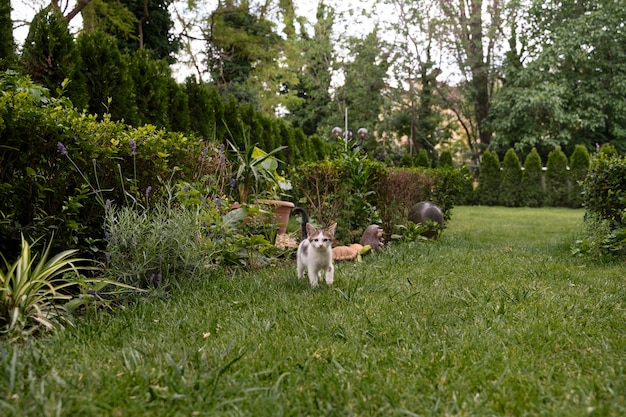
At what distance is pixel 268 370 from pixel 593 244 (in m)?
4.40

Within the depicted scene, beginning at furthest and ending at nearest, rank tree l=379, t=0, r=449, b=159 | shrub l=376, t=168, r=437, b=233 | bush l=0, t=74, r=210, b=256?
1. tree l=379, t=0, r=449, b=159
2. shrub l=376, t=168, r=437, b=233
3. bush l=0, t=74, r=210, b=256

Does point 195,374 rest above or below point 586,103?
below

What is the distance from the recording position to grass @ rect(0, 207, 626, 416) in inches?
65.9

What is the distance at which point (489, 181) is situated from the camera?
1745 cm

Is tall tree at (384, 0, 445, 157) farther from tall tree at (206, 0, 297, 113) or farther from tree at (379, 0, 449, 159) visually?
tall tree at (206, 0, 297, 113)

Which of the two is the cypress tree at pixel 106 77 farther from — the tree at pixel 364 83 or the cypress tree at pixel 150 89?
the tree at pixel 364 83

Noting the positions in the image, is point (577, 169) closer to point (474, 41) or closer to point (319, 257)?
point (474, 41)

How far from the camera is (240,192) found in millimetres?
5484

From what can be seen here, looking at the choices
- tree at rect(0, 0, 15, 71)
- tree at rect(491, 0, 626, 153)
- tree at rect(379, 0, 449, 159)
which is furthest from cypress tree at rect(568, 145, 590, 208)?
tree at rect(0, 0, 15, 71)

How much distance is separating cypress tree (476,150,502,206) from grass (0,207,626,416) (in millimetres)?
14324

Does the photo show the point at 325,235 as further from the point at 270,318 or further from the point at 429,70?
the point at 429,70

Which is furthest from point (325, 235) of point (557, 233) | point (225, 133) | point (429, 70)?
point (429, 70)

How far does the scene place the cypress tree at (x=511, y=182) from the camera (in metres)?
17.0

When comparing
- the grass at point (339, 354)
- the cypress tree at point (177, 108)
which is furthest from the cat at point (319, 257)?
the cypress tree at point (177, 108)
